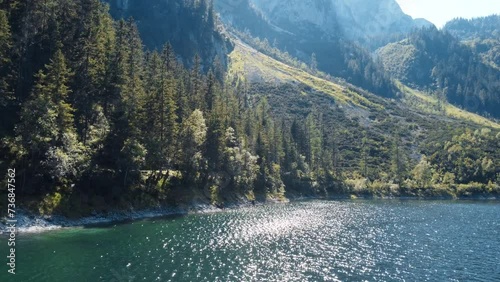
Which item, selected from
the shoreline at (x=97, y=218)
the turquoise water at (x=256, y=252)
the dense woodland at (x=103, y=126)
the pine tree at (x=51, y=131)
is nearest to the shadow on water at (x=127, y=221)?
the shoreline at (x=97, y=218)

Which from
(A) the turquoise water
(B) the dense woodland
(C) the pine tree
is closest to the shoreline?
(B) the dense woodland

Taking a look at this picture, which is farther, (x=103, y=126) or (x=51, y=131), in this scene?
(x=103, y=126)

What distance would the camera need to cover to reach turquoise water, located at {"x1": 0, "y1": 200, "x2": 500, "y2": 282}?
40562 mm

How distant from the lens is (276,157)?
462 feet

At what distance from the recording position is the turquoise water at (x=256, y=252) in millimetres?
40562

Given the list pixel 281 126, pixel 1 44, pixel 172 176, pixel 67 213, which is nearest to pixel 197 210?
pixel 172 176

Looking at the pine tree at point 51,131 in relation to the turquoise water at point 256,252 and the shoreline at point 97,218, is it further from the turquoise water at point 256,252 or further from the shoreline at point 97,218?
the turquoise water at point 256,252

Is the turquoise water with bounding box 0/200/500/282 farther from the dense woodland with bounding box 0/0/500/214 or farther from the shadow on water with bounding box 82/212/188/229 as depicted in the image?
the dense woodland with bounding box 0/0/500/214

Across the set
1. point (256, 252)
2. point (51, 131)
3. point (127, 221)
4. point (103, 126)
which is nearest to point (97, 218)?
point (127, 221)

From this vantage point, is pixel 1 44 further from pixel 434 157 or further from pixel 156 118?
pixel 434 157

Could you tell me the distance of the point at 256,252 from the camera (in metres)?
51.6

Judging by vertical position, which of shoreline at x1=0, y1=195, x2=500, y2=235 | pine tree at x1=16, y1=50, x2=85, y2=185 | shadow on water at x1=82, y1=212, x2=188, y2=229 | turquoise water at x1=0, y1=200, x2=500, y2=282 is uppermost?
pine tree at x1=16, y1=50, x2=85, y2=185

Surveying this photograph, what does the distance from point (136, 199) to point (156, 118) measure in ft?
61.6

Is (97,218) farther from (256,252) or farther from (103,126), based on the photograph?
(256,252)
